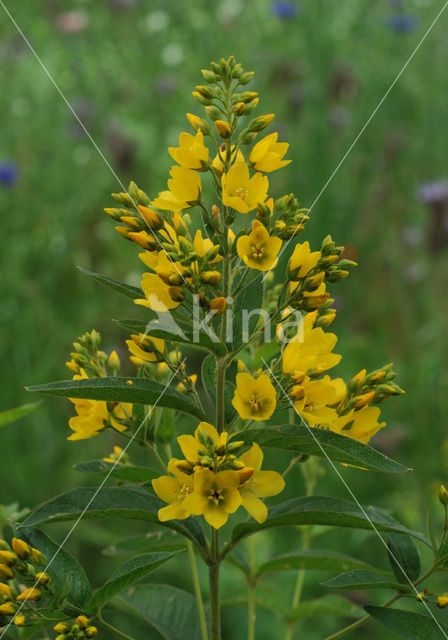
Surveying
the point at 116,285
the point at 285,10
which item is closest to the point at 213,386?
the point at 116,285

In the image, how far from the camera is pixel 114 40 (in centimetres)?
512

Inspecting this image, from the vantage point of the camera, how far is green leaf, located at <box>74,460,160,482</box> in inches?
35.9

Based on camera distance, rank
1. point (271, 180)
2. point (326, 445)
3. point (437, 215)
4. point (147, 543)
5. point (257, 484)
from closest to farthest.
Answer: point (326, 445), point (257, 484), point (147, 543), point (437, 215), point (271, 180)

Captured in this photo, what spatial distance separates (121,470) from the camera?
950 millimetres

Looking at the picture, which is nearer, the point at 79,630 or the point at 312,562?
the point at 79,630

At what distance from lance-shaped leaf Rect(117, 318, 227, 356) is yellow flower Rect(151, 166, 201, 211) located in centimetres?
15

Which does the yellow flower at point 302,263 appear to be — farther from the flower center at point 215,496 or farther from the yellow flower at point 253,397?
the flower center at point 215,496

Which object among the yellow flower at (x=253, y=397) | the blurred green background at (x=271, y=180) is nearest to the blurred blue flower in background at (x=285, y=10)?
the blurred green background at (x=271, y=180)

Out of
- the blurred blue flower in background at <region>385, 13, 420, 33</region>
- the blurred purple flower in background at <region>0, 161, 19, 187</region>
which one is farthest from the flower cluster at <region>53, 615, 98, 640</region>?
the blurred blue flower in background at <region>385, 13, 420, 33</region>

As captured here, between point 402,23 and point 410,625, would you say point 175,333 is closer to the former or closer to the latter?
point 410,625

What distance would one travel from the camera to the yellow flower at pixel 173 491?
812 millimetres

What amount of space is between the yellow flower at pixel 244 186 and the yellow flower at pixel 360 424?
294 mm

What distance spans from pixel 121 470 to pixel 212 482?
0.18 m

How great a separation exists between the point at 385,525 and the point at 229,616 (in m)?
1.55
